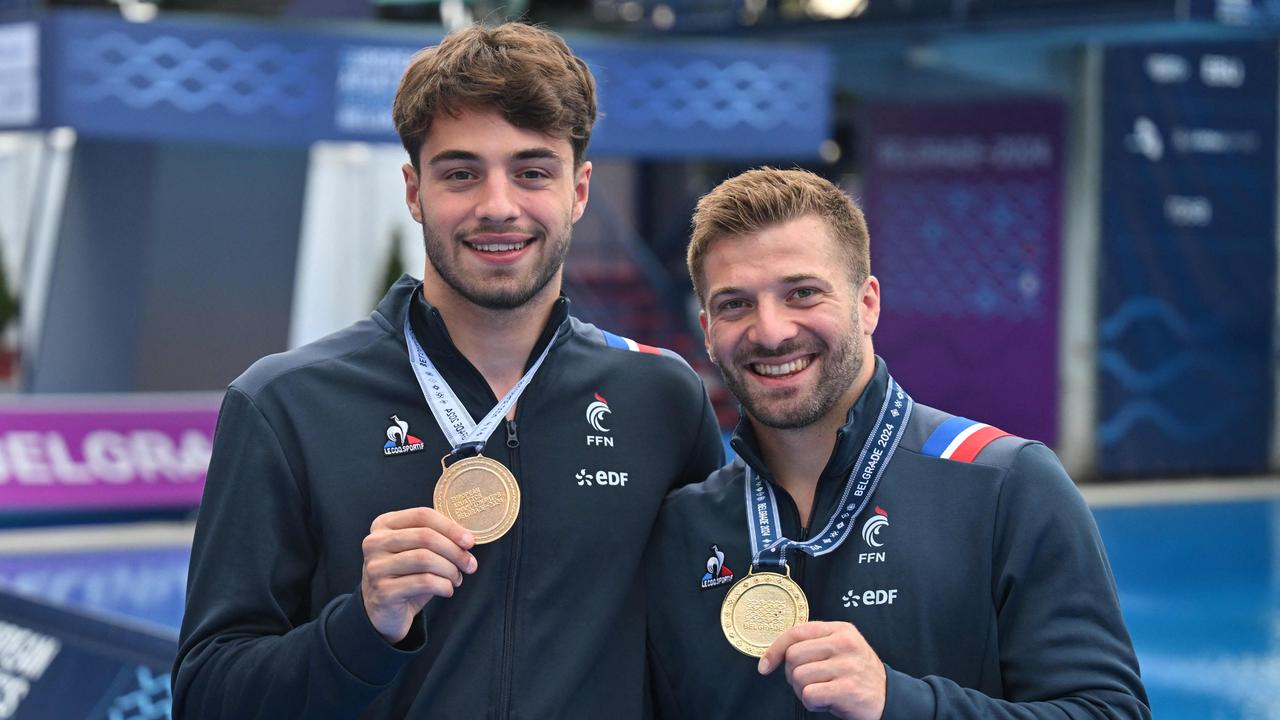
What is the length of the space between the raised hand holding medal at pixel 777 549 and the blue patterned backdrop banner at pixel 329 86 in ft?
28.5

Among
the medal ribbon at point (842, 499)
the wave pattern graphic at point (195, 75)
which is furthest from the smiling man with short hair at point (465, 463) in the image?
the wave pattern graphic at point (195, 75)

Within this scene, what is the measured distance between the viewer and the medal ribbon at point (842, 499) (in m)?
2.51

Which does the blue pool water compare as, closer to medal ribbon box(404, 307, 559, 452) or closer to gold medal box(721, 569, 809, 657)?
medal ribbon box(404, 307, 559, 452)

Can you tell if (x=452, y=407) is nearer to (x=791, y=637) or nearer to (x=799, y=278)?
(x=799, y=278)

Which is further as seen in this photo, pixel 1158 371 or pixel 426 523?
pixel 1158 371

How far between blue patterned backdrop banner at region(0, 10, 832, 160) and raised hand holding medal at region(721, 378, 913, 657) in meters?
8.70

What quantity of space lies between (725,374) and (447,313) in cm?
52

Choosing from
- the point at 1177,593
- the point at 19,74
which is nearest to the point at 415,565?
the point at 1177,593

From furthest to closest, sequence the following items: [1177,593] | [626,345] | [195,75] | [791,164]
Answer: [791,164]
[195,75]
[1177,593]
[626,345]

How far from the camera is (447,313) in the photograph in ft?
9.01

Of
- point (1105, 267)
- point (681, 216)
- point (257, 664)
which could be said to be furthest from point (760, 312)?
point (681, 216)

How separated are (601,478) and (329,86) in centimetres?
910

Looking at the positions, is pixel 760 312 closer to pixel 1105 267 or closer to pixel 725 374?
pixel 725 374

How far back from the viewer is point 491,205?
256 centimetres
